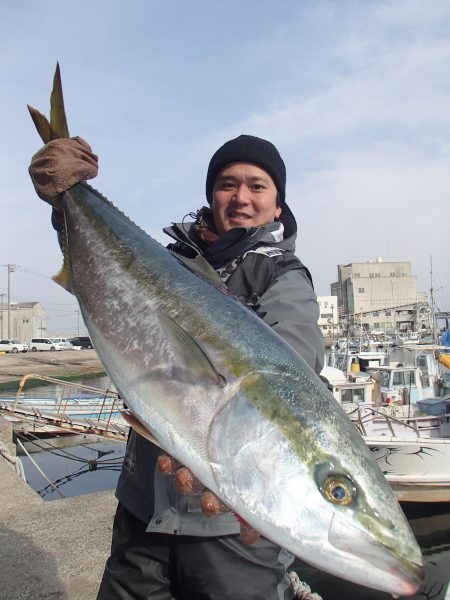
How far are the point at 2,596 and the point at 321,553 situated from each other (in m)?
3.10

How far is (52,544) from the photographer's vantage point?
417 centimetres

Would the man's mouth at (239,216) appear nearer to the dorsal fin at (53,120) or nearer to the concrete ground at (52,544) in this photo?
the dorsal fin at (53,120)

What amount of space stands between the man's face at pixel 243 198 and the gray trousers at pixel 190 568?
5.00 ft

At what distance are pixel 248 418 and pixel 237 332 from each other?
326 millimetres

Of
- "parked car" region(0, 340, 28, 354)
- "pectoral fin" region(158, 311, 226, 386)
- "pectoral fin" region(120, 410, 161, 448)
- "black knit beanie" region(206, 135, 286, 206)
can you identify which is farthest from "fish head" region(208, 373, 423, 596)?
"parked car" region(0, 340, 28, 354)

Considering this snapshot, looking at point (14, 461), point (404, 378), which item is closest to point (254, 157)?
point (14, 461)

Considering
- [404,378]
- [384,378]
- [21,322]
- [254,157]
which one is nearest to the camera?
[254,157]

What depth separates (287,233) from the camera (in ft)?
8.70

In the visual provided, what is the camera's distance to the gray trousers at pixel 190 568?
1858 mm

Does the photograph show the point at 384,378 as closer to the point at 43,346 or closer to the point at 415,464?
the point at 415,464

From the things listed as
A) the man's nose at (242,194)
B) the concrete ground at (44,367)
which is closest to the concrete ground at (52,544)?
the man's nose at (242,194)

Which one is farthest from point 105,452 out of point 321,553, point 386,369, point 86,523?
point 321,553

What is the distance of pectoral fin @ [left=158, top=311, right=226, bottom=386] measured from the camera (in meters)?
1.56

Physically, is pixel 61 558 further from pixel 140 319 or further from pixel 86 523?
pixel 140 319
